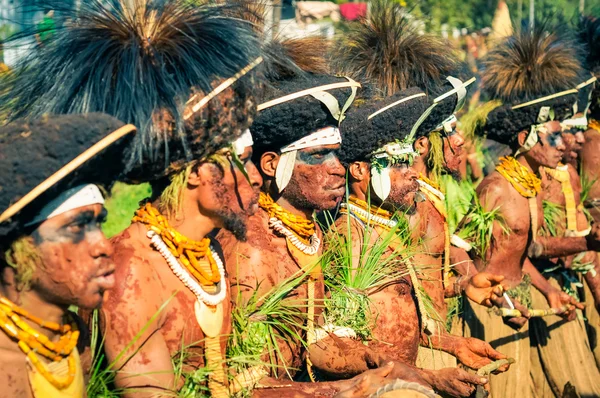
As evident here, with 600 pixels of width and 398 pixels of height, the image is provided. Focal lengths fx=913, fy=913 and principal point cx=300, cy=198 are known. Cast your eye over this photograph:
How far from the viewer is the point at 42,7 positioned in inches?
151

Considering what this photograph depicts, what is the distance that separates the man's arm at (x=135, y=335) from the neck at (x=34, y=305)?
0.30 meters

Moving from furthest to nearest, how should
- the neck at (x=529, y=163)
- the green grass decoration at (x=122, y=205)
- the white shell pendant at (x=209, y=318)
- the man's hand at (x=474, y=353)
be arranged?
the green grass decoration at (x=122, y=205), the neck at (x=529, y=163), the man's hand at (x=474, y=353), the white shell pendant at (x=209, y=318)

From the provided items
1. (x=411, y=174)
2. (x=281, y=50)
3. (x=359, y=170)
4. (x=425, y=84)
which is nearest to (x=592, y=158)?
(x=425, y=84)

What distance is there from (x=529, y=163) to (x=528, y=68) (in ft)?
2.67

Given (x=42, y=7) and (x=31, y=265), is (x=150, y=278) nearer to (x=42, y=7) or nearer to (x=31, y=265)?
(x=31, y=265)

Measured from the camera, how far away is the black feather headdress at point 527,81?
24.7 ft

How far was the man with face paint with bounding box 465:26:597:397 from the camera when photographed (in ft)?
24.2

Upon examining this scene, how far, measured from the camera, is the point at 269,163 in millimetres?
4805

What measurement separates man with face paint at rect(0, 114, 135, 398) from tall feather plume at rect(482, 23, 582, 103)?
496 cm

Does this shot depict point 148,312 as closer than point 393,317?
Yes

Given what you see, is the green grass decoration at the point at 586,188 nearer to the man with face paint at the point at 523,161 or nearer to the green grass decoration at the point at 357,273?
the man with face paint at the point at 523,161

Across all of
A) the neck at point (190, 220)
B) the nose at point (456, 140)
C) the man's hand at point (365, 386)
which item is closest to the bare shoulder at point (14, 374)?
the neck at point (190, 220)

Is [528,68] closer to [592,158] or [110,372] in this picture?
[592,158]

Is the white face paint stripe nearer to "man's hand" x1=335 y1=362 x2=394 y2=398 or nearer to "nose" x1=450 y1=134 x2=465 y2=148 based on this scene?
"man's hand" x1=335 y1=362 x2=394 y2=398
